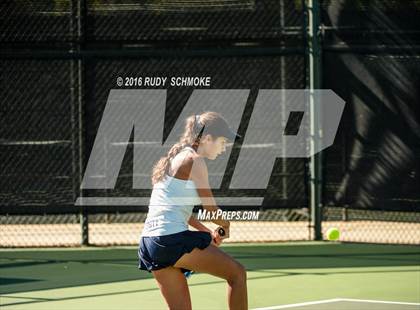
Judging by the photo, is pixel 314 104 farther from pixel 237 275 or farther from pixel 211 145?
pixel 237 275

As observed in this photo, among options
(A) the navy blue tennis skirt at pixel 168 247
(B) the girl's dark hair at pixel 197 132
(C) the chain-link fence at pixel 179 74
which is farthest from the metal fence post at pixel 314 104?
(A) the navy blue tennis skirt at pixel 168 247

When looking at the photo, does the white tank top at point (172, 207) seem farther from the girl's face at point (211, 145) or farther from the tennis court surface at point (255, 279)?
the tennis court surface at point (255, 279)

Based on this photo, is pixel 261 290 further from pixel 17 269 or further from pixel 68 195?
pixel 68 195

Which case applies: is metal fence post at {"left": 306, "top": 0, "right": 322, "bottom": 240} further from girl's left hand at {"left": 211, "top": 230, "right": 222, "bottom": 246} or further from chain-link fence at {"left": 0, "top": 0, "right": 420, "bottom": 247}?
girl's left hand at {"left": 211, "top": 230, "right": 222, "bottom": 246}

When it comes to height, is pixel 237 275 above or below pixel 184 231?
below

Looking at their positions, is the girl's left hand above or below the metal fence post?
below

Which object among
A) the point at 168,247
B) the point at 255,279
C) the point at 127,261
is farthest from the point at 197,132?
the point at 127,261

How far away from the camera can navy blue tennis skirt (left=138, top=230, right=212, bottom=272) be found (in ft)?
19.5

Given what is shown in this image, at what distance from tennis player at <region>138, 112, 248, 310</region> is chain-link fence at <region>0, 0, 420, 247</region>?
235 inches

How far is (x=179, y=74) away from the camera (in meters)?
12.2

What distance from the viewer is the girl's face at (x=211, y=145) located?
20.1ft

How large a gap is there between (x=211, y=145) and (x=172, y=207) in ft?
1.51

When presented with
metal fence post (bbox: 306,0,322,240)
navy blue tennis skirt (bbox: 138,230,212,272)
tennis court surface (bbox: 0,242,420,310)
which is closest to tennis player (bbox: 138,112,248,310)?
navy blue tennis skirt (bbox: 138,230,212,272)

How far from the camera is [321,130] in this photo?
12.2m
